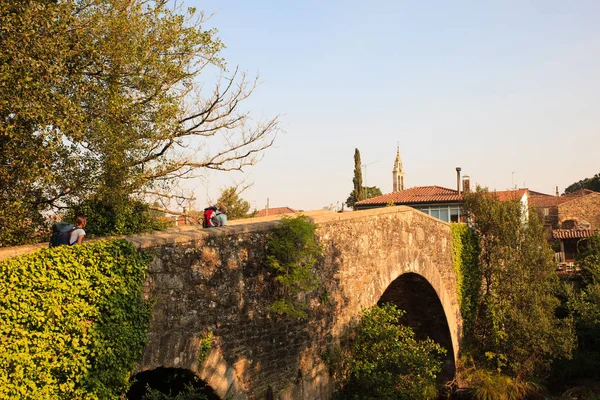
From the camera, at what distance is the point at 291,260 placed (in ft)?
27.2

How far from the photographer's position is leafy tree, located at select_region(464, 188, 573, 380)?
16.5m

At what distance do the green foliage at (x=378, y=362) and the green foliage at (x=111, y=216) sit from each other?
Answer: 4.52 meters

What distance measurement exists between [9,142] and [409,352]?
7905mm

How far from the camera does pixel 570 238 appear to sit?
31938mm

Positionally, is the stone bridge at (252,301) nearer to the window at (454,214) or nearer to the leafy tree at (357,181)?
the window at (454,214)

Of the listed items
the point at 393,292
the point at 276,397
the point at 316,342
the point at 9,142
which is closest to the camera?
the point at 9,142

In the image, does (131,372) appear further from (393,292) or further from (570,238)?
(570,238)

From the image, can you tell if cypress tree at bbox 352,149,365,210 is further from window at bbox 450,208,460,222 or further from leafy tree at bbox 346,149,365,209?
window at bbox 450,208,460,222

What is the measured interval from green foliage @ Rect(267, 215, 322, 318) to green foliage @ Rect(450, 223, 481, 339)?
940 centimetres

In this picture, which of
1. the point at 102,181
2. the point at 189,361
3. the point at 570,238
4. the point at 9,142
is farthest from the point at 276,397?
the point at 570,238

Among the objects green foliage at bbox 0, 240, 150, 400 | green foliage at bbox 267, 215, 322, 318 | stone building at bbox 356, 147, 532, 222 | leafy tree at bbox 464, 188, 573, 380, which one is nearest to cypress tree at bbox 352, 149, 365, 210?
stone building at bbox 356, 147, 532, 222

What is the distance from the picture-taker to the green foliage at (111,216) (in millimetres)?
9656

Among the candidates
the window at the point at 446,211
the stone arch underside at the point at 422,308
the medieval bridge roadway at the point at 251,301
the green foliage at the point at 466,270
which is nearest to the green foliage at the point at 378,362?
the medieval bridge roadway at the point at 251,301

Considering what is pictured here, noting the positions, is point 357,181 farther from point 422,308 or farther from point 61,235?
point 61,235
